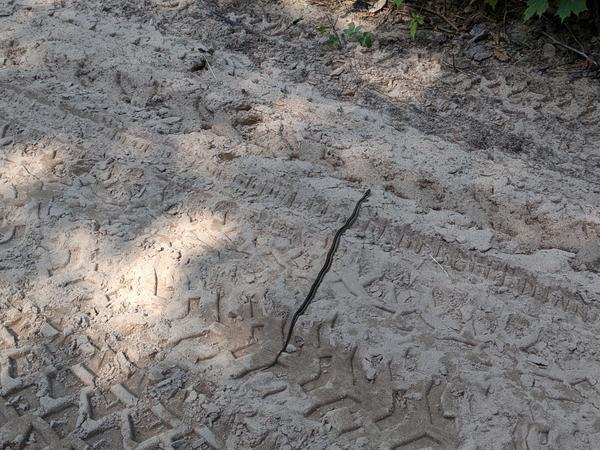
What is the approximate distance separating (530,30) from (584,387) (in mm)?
2271

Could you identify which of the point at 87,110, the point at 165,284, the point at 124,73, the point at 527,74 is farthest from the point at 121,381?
the point at 527,74

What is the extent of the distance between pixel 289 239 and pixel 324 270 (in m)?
0.23

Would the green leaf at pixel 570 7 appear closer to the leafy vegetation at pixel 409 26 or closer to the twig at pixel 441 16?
the leafy vegetation at pixel 409 26

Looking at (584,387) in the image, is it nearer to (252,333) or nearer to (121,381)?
(252,333)

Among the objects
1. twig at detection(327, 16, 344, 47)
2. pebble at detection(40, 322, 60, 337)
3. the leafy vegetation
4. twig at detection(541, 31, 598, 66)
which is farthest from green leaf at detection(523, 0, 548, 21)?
pebble at detection(40, 322, 60, 337)

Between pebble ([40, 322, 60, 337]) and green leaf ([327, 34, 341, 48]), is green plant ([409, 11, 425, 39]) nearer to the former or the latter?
green leaf ([327, 34, 341, 48])

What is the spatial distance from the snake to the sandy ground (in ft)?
0.09

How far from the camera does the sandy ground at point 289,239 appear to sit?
6.64 ft

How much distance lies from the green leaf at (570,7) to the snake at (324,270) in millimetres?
1413

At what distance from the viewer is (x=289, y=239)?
2537mm

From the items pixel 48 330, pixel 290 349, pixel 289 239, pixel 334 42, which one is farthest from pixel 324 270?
pixel 334 42

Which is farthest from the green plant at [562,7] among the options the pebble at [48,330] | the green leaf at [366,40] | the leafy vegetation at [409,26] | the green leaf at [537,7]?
the pebble at [48,330]

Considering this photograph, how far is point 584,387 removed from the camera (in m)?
2.06

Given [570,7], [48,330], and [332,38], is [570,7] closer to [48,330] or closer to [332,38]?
[332,38]
